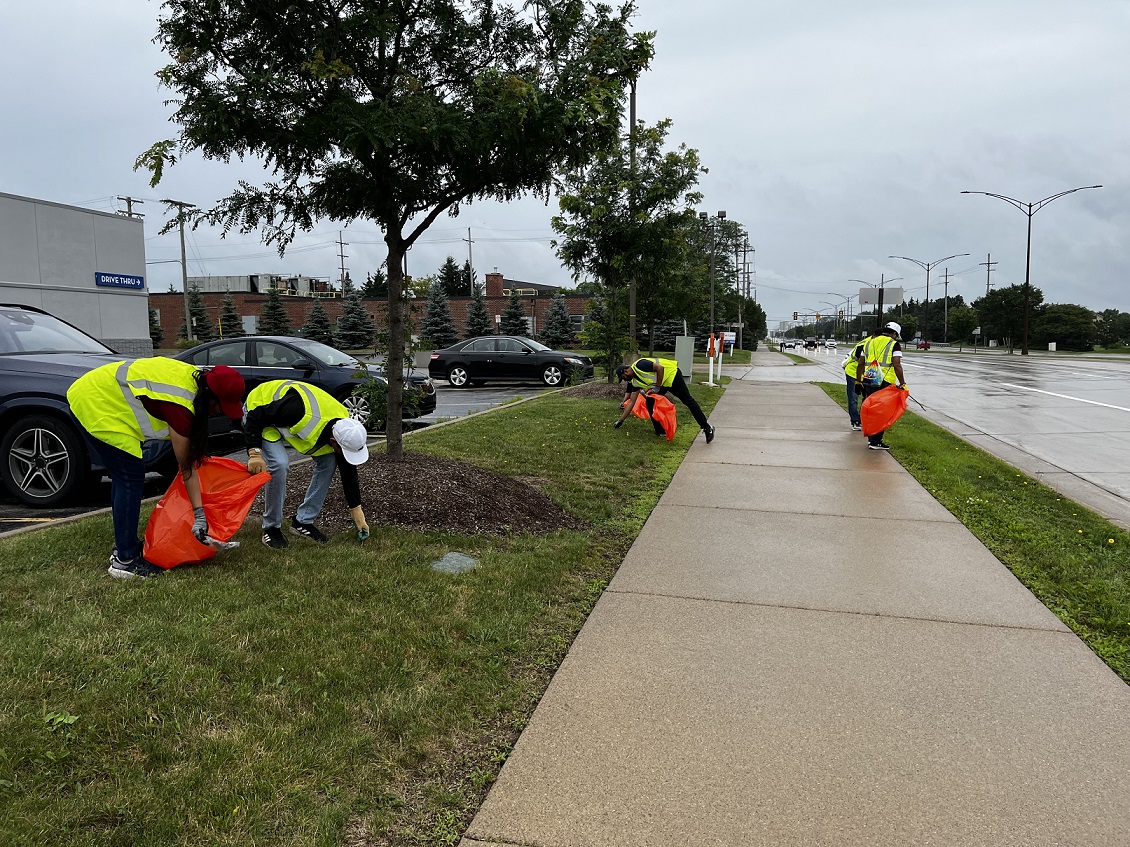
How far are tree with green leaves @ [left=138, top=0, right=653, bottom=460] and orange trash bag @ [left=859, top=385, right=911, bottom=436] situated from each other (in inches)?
213

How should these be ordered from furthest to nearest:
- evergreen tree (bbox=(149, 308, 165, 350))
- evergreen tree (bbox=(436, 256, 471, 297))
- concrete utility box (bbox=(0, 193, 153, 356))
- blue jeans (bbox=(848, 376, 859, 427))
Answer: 1. evergreen tree (bbox=(436, 256, 471, 297))
2. evergreen tree (bbox=(149, 308, 165, 350))
3. concrete utility box (bbox=(0, 193, 153, 356))
4. blue jeans (bbox=(848, 376, 859, 427))

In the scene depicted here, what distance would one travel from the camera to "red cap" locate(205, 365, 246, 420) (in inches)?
175

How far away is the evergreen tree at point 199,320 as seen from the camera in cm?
5903

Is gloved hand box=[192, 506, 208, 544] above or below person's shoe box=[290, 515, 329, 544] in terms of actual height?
above

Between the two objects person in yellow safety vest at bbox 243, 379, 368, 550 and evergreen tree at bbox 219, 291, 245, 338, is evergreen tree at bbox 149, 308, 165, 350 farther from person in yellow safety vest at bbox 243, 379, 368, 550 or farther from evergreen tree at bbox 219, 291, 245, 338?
person in yellow safety vest at bbox 243, 379, 368, 550

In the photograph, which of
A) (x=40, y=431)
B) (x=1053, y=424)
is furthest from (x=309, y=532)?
(x=1053, y=424)

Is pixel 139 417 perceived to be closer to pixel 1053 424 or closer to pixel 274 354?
pixel 274 354

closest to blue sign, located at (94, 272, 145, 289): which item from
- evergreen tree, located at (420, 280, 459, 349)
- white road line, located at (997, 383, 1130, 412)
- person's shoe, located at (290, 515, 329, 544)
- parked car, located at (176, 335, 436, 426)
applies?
parked car, located at (176, 335, 436, 426)

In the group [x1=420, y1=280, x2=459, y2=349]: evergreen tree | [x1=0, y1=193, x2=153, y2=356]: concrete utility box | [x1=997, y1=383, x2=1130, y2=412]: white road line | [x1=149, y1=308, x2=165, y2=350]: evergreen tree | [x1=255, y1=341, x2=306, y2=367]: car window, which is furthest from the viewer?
[x1=149, y1=308, x2=165, y2=350]: evergreen tree

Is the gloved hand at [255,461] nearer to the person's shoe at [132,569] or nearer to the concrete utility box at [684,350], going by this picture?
the person's shoe at [132,569]

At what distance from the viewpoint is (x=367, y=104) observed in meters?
5.67

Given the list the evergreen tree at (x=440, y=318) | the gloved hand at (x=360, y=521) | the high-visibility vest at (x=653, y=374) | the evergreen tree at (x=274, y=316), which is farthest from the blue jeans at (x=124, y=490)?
the evergreen tree at (x=274, y=316)

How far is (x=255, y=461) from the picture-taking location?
15.3ft

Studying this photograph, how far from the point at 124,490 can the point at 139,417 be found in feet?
1.49
